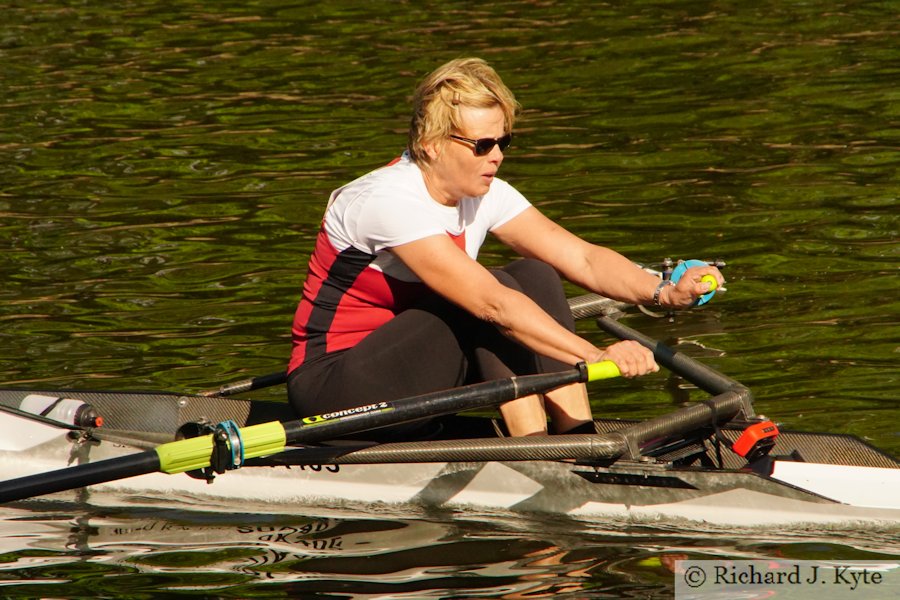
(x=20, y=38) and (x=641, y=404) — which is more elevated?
(x=20, y=38)

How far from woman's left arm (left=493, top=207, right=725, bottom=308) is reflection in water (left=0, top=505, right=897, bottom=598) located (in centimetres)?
112

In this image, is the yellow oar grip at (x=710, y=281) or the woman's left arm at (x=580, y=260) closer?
the yellow oar grip at (x=710, y=281)

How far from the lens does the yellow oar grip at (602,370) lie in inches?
196

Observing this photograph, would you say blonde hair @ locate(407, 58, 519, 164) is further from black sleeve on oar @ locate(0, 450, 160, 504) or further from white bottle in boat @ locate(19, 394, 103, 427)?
white bottle in boat @ locate(19, 394, 103, 427)

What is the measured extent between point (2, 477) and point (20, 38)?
11298mm

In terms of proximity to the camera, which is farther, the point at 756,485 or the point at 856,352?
the point at 856,352

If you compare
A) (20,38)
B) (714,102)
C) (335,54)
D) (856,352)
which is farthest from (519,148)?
(20,38)

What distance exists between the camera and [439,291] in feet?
17.1

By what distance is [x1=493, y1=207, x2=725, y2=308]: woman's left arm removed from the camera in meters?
5.87

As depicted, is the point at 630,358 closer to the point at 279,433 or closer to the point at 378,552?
the point at 378,552

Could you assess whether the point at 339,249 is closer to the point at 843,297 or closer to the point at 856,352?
the point at 856,352

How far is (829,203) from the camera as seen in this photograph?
9.81 m
